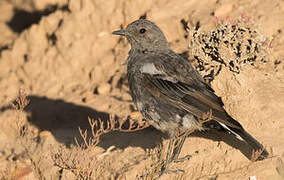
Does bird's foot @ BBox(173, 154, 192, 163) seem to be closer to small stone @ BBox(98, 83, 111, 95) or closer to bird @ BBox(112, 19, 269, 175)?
bird @ BBox(112, 19, 269, 175)

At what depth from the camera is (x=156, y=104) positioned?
531 centimetres

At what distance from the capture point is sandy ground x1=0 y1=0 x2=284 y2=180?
5.16 meters

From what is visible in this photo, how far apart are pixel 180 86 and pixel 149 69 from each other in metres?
0.47

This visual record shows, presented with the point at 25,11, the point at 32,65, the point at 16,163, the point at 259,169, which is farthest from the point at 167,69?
the point at 25,11

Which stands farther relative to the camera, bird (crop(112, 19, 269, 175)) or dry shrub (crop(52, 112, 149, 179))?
bird (crop(112, 19, 269, 175))

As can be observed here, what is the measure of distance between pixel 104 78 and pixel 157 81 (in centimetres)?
289

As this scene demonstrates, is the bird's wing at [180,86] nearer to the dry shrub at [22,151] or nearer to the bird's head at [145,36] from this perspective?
the bird's head at [145,36]

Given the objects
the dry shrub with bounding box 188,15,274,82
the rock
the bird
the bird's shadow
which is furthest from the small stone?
the rock

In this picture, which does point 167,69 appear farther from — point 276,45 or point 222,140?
point 276,45

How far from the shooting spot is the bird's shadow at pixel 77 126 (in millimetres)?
5496

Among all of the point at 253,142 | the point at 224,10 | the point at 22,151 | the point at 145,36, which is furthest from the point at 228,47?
the point at 22,151

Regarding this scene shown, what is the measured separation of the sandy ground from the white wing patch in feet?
2.69

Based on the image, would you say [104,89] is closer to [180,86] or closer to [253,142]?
[180,86]

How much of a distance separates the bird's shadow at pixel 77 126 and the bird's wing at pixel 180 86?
50 centimetres
